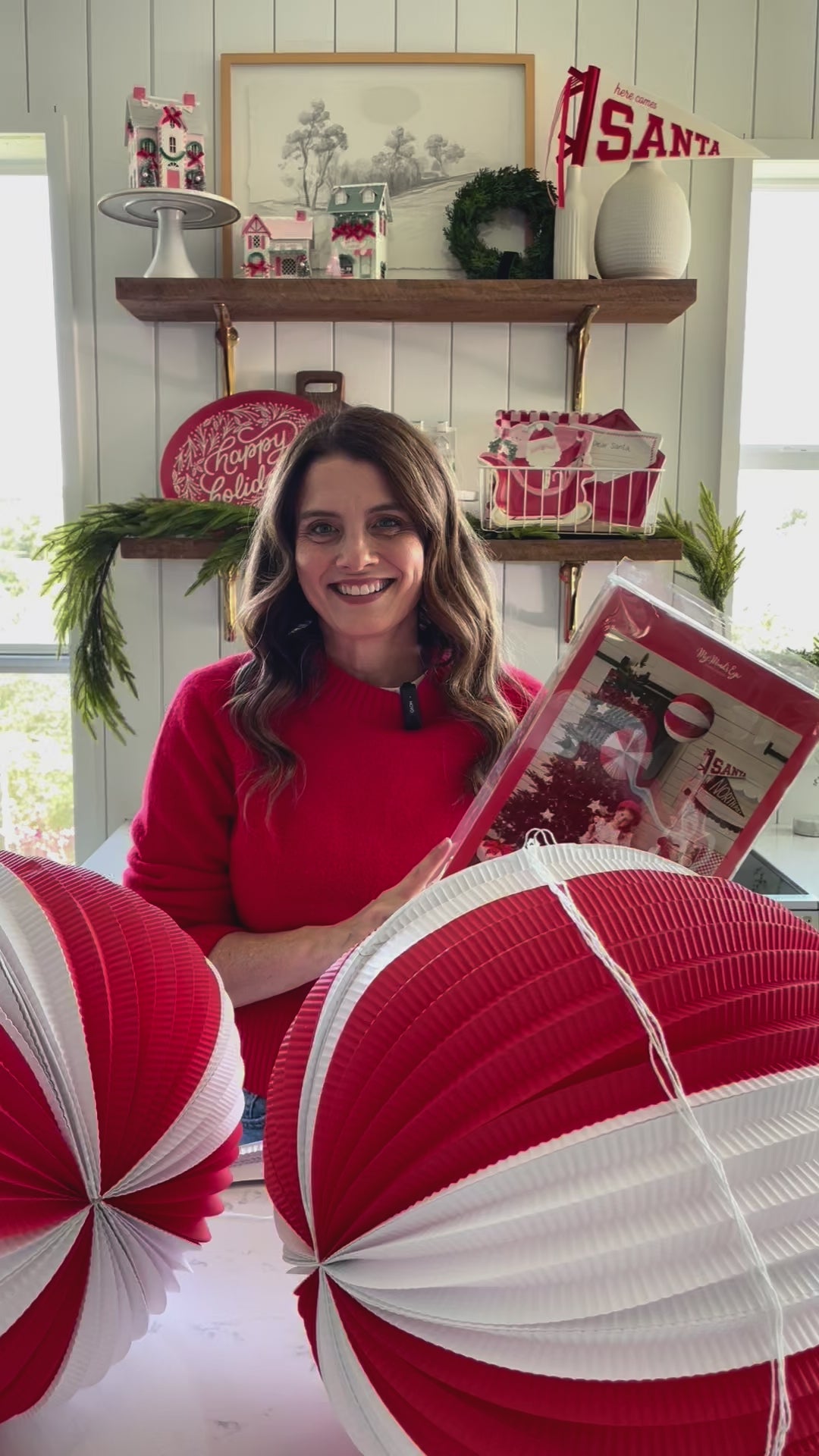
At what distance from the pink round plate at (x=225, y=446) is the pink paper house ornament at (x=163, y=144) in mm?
412

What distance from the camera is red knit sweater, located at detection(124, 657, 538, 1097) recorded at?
1114 millimetres

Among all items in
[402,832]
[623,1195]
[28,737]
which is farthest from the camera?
[28,737]

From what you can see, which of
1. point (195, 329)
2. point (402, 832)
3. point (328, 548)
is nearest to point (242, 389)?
point (195, 329)

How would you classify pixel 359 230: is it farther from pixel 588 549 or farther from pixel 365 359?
pixel 588 549

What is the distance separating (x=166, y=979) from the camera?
0.34m

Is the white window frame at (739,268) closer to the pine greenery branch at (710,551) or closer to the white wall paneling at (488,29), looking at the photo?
the pine greenery branch at (710,551)

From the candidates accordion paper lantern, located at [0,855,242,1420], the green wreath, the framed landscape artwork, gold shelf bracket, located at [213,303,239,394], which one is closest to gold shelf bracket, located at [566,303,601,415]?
the green wreath

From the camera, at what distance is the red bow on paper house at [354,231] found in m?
2.01

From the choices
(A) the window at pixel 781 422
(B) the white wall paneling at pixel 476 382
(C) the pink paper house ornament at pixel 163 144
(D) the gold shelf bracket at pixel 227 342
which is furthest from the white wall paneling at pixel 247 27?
(A) the window at pixel 781 422

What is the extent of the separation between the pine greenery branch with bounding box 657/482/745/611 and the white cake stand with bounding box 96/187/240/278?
105cm

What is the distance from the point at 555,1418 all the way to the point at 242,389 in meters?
2.21

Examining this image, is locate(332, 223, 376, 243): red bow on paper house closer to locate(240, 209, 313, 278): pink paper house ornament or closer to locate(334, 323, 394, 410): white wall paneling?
locate(240, 209, 313, 278): pink paper house ornament

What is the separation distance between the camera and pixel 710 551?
215 centimetres

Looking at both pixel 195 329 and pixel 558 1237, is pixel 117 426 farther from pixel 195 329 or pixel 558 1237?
pixel 558 1237
